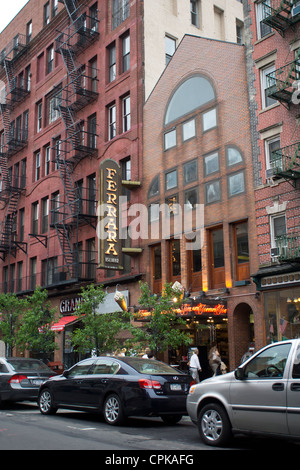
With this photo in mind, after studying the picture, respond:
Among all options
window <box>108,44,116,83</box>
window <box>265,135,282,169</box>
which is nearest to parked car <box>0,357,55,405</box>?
window <box>265,135,282,169</box>

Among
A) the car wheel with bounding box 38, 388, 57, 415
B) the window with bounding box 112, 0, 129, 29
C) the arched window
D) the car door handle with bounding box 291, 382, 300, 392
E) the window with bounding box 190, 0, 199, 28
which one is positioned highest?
the window with bounding box 190, 0, 199, 28

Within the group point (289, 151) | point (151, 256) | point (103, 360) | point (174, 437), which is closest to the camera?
point (174, 437)

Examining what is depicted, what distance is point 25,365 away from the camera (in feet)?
52.9

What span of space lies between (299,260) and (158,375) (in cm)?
796

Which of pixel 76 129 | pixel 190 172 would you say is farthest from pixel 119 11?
pixel 190 172

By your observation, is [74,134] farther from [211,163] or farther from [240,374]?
[240,374]

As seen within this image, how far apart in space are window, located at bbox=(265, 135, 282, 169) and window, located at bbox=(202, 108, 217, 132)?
3308 mm

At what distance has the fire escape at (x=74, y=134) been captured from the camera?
30.2 m

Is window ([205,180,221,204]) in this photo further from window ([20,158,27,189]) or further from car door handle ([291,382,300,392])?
window ([20,158,27,189])

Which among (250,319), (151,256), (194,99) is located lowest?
(250,319)

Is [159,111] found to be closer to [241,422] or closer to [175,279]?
[175,279]

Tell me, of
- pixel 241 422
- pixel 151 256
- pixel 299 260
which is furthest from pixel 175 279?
pixel 241 422

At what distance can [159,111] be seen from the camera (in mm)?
26172

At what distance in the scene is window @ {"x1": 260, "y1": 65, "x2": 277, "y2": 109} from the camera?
20542 mm
